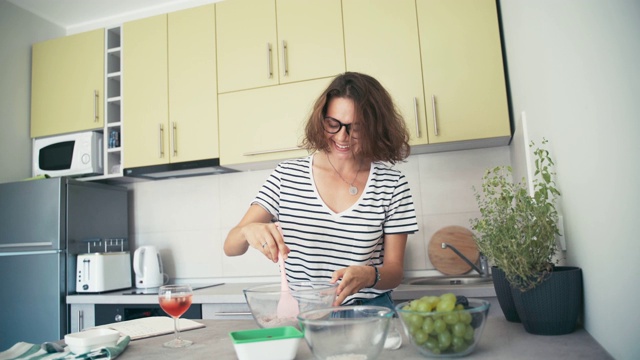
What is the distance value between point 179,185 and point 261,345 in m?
2.37

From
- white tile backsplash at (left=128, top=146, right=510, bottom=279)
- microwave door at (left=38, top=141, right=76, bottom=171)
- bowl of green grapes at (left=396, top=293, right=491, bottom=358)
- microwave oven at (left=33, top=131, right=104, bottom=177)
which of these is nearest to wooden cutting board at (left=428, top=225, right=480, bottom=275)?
white tile backsplash at (left=128, top=146, right=510, bottom=279)

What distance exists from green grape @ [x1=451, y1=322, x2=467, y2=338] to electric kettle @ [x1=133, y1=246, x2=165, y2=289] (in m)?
2.25

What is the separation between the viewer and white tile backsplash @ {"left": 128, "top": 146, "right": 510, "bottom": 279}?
99.0 inches

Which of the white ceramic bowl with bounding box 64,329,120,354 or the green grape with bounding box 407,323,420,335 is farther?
the white ceramic bowl with bounding box 64,329,120,354

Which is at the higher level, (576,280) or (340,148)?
(340,148)

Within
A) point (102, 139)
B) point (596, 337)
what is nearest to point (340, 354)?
point (596, 337)

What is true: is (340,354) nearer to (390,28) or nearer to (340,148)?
(340,148)

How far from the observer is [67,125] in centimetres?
291

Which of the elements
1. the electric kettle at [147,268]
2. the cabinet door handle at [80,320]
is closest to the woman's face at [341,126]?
the electric kettle at [147,268]

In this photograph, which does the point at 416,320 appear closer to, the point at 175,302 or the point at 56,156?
the point at 175,302

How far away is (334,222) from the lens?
1.42m

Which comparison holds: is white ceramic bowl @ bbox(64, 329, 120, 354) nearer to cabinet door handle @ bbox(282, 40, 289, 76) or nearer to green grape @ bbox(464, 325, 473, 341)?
green grape @ bbox(464, 325, 473, 341)

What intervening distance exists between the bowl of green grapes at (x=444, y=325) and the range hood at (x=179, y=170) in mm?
1977

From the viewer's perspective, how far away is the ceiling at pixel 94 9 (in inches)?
117
